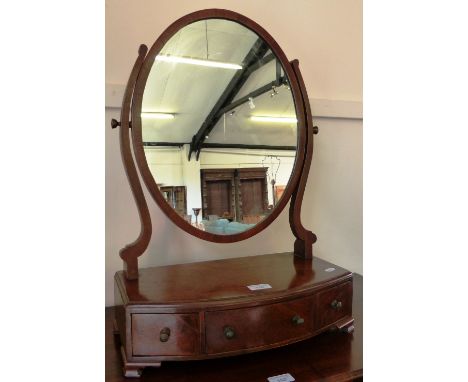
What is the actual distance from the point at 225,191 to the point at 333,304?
416mm

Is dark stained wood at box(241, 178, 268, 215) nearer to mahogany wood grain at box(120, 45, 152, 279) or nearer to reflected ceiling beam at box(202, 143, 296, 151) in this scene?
reflected ceiling beam at box(202, 143, 296, 151)

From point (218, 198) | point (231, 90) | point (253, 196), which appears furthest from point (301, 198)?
point (231, 90)

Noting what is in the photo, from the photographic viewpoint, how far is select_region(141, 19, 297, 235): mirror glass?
3.22 ft

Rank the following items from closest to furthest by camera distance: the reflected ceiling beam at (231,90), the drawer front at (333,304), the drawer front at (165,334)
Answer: the drawer front at (165,334), the drawer front at (333,304), the reflected ceiling beam at (231,90)

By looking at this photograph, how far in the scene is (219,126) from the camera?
41.4 inches

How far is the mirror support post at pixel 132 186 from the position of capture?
896 millimetres

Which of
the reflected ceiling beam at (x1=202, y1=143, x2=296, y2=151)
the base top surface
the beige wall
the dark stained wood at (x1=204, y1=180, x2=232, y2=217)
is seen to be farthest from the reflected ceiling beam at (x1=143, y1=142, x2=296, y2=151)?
the base top surface

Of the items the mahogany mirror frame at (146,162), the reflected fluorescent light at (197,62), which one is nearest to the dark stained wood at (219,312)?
the mahogany mirror frame at (146,162)

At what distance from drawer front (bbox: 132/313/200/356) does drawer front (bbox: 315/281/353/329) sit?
1.01ft

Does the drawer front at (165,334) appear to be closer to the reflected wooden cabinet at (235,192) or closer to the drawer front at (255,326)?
the drawer front at (255,326)

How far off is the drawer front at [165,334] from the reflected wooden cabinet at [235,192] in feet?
1.10
